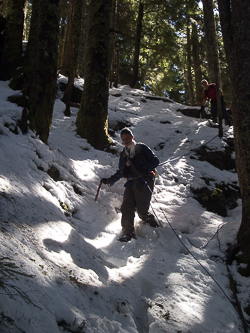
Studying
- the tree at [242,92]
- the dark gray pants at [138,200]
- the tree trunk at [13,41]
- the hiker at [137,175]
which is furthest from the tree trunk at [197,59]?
the dark gray pants at [138,200]

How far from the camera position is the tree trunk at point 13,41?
27.4 ft

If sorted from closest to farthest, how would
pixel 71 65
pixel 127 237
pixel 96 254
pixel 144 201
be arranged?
pixel 96 254 → pixel 127 237 → pixel 144 201 → pixel 71 65

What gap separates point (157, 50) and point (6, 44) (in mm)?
10789

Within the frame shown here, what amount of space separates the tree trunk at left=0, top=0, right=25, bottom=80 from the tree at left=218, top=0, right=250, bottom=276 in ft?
23.7

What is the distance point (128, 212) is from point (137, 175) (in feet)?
2.47

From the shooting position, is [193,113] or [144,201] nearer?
[144,201]

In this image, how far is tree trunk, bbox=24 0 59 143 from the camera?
511 cm

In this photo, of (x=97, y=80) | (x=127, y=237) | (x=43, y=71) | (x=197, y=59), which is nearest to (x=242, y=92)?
(x=127, y=237)

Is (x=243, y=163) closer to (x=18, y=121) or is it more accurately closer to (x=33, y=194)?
(x=33, y=194)

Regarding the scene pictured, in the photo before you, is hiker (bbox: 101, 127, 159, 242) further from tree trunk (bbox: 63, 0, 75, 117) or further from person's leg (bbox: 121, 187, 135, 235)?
tree trunk (bbox: 63, 0, 75, 117)

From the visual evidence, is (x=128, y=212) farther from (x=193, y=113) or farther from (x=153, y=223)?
(x=193, y=113)

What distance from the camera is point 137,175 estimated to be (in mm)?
4781

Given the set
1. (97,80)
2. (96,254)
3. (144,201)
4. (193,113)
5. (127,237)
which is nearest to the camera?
(96,254)

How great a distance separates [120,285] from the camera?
272 cm
